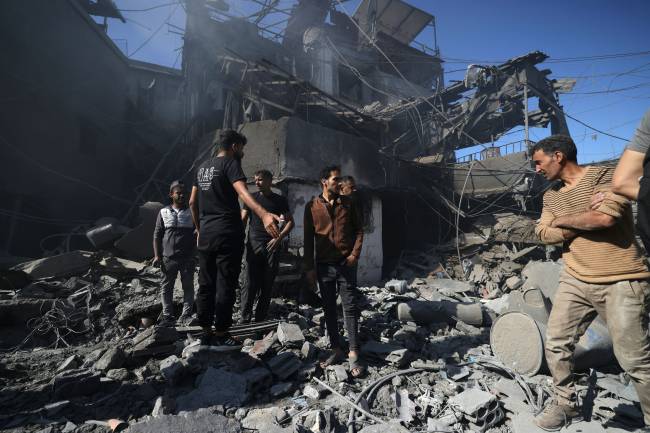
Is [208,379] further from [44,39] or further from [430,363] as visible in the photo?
[44,39]

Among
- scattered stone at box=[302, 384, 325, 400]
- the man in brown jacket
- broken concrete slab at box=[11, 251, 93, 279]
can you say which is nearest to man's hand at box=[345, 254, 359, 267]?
the man in brown jacket

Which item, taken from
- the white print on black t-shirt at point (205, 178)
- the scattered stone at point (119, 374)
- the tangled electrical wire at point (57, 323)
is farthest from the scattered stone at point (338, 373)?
the tangled electrical wire at point (57, 323)

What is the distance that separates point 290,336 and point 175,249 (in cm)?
218

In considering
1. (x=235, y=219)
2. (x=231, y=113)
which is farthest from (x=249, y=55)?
(x=235, y=219)

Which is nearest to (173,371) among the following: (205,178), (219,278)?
(219,278)

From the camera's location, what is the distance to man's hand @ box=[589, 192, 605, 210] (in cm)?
206

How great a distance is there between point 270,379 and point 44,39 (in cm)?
1369

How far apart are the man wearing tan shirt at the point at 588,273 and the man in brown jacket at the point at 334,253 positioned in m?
1.67

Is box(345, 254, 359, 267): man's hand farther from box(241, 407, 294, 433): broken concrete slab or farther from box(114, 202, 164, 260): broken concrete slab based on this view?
box(114, 202, 164, 260): broken concrete slab

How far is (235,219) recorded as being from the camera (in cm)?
324

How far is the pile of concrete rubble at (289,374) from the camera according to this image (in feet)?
8.06

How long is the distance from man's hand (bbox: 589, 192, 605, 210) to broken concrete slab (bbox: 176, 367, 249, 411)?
2985 millimetres

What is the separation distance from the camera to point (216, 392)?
106 inches

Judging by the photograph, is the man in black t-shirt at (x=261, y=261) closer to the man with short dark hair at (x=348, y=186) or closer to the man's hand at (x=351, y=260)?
the man with short dark hair at (x=348, y=186)
